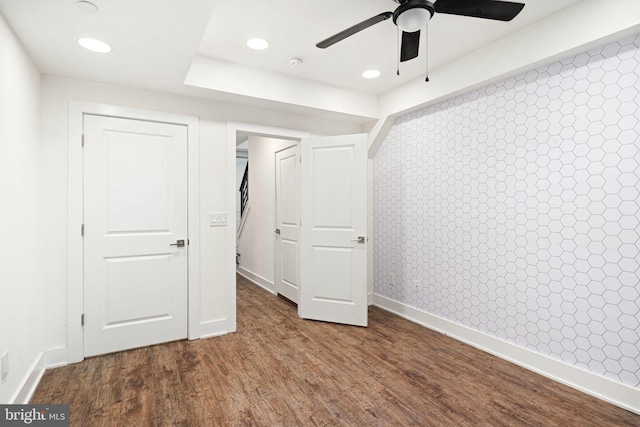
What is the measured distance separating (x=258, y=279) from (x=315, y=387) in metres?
3.01

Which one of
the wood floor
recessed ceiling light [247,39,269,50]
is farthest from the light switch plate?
recessed ceiling light [247,39,269,50]

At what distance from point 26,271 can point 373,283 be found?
329 centimetres

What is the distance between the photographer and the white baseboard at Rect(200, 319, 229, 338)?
3029 mm

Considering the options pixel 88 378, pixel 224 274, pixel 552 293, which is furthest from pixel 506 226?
pixel 88 378

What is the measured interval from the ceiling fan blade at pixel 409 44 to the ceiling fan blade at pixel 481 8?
0.80 feet

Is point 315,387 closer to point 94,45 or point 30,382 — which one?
point 30,382

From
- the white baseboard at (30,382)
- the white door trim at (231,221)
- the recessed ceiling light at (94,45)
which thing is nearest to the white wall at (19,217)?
the white baseboard at (30,382)

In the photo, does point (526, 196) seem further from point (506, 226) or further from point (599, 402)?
point (599, 402)

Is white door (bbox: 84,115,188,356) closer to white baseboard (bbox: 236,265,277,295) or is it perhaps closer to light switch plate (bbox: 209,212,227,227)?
light switch plate (bbox: 209,212,227,227)

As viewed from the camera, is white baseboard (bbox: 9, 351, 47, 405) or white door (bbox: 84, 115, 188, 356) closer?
white baseboard (bbox: 9, 351, 47, 405)

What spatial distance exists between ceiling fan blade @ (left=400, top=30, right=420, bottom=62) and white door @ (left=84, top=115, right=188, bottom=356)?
2.00 m

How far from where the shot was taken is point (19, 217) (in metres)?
2.02

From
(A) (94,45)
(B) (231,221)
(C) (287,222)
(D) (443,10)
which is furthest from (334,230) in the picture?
→ (A) (94,45)

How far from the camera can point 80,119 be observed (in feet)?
8.41
